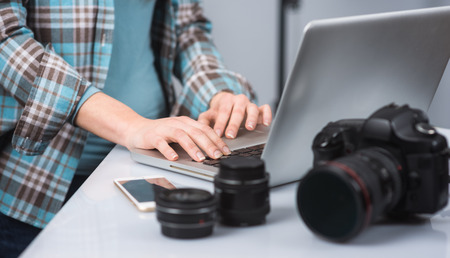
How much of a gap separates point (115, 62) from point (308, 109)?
646mm

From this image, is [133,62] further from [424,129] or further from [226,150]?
[424,129]

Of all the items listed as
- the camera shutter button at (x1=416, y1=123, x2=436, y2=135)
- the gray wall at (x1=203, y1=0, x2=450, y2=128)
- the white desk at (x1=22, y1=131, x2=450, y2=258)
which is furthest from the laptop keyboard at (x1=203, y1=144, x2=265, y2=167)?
the gray wall at (x1=203, y1=0, x2=450, y2=128)

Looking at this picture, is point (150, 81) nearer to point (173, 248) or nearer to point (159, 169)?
point (159, 169)

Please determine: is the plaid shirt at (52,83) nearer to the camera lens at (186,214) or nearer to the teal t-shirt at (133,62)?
the teal t-shirt at (133,62)

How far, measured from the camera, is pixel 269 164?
60 centimetres

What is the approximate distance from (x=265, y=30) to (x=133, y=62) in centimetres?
147

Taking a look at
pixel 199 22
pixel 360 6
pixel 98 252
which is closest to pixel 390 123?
pixel 98 252

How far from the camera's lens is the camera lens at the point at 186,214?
0.49 metres

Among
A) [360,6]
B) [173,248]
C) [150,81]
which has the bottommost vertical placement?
[360,6]

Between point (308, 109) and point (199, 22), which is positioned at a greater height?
point (308, 109)

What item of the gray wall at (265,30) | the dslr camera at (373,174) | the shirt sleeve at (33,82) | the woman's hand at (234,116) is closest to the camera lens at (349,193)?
the dslr camera at (373,174)

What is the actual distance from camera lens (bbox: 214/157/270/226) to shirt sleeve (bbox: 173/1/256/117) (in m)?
0.58

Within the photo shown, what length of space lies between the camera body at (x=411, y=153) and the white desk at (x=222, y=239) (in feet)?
0.11

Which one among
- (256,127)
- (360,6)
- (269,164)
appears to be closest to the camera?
(269,164)
